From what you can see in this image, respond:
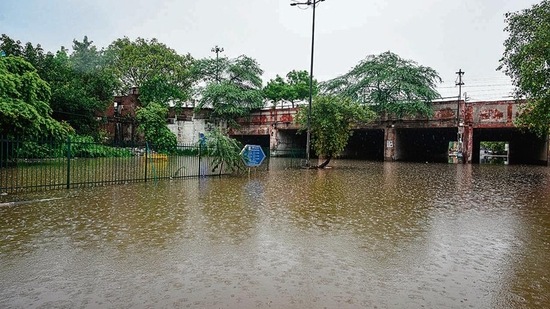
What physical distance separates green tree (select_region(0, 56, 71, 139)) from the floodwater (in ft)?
29.4

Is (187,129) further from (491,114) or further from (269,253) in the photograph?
(269,253)

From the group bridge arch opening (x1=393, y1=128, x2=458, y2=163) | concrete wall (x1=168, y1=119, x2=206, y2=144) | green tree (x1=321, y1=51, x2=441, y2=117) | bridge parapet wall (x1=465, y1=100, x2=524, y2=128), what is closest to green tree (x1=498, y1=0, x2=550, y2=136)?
bridge parapet wall (x1=465, y1=100, x2=524, y2=128)

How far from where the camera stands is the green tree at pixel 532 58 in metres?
14.4

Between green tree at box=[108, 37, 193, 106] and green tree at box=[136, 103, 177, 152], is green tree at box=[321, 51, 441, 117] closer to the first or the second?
green tree at box=[136, 103, 177, 152]

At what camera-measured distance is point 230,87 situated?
135ft

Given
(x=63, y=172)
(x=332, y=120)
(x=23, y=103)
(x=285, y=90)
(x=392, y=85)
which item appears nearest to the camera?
(x=63, y=172)

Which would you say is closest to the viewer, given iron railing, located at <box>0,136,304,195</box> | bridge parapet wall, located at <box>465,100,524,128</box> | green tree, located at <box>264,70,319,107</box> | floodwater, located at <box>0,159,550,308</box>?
floodwater, located at <box>0,159,550,308</box>

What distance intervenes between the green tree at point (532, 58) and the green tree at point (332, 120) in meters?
7.74

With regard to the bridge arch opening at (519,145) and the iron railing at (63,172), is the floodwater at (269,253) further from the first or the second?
the bridge arch opening at (519,145)

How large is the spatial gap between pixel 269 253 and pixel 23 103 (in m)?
17.0

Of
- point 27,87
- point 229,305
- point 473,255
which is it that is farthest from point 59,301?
point 27,87

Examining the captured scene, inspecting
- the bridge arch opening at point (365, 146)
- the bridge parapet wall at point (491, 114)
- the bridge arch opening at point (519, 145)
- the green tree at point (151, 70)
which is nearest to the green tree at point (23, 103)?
the green tree at point (151, 70)

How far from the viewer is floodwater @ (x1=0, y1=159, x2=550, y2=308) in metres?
3.96

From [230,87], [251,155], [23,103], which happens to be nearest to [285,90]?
[230,87]
